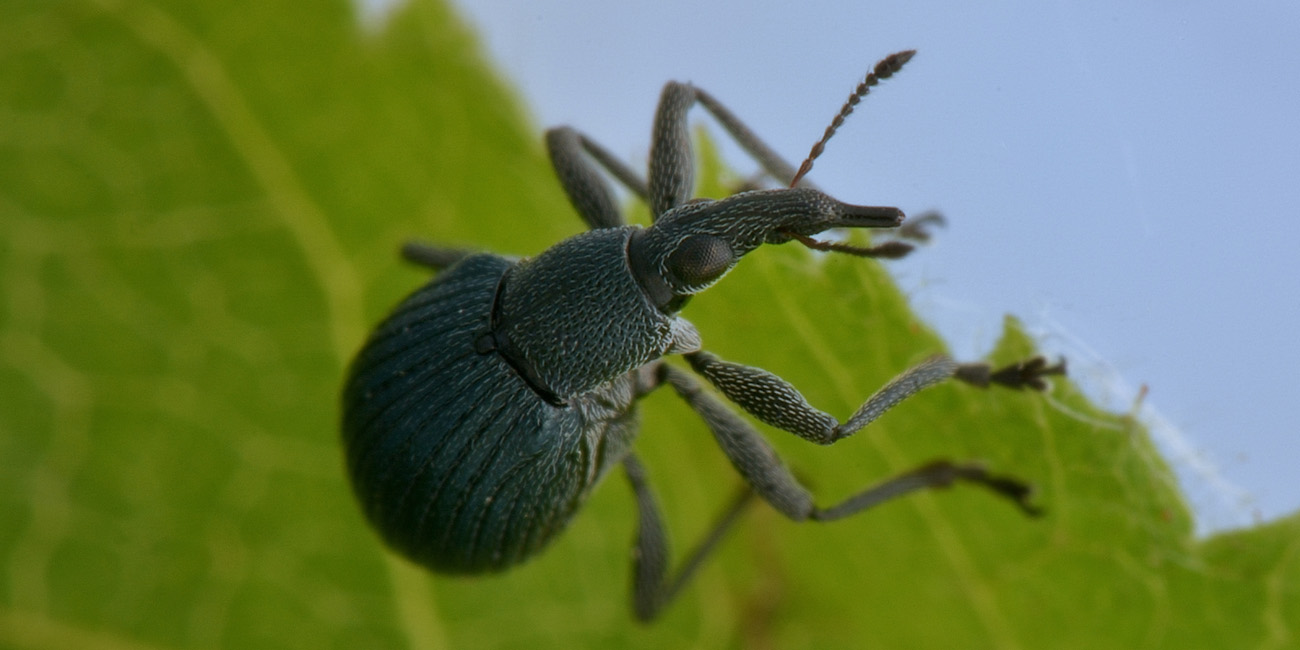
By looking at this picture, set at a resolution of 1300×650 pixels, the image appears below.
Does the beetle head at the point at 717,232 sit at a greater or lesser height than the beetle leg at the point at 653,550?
greater

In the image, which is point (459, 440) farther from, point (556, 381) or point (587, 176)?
point (587, 176)

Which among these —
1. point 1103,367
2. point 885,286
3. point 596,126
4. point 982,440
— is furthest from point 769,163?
point 1103,367

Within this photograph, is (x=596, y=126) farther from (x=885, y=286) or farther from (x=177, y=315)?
(x=177, y=315)

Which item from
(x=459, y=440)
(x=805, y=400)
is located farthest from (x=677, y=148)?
(x=459, y=440)

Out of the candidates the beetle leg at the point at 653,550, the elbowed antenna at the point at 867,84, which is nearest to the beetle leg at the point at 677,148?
the elbowed antenna at the point at 867,84

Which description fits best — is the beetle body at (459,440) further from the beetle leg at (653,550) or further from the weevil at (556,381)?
the beetle leg at (653,550)

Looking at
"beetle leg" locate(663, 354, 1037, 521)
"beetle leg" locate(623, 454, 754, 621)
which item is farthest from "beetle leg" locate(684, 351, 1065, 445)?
"beetle leg" locate(623, 454, 754, 621)
